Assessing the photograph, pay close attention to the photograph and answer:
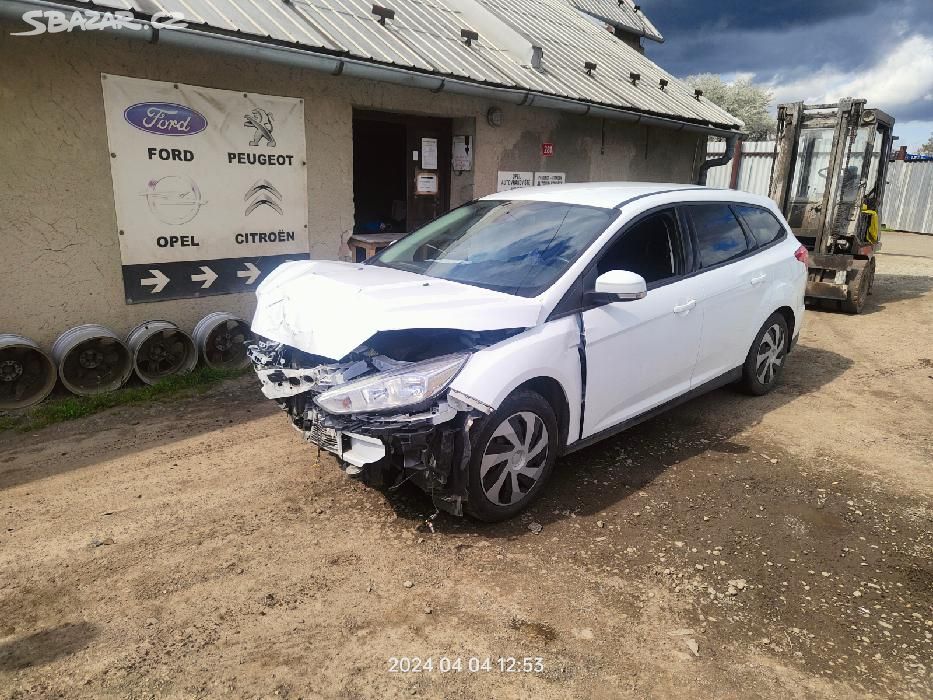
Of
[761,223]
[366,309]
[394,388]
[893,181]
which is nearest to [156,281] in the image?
[366,309]

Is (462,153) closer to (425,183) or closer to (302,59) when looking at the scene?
(425,183)

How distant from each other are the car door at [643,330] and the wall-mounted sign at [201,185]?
3930 millimetres

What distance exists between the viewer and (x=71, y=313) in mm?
5289

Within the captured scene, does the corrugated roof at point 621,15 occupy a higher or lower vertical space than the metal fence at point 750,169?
higher

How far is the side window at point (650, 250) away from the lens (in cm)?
388

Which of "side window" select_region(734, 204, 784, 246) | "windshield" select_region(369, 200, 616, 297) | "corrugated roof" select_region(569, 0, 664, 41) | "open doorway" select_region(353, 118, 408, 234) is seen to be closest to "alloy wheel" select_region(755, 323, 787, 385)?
"side window" select_region(734, 204, 784, 246)

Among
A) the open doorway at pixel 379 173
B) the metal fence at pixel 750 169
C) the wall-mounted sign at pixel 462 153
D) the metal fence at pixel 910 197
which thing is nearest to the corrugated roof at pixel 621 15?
the metal fence at pixel 750 169

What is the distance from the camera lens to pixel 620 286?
3436mm

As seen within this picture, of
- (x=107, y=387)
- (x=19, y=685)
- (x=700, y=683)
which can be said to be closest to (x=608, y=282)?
(x=700, y=683)

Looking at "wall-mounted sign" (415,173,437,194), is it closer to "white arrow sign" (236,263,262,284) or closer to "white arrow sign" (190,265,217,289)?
"white arrow sign" (236,263,262,284)

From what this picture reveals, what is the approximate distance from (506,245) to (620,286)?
869 millimetres

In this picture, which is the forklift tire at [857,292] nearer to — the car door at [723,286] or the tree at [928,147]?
the car door at [723,286]

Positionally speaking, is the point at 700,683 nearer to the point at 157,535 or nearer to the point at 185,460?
the point at 157,535

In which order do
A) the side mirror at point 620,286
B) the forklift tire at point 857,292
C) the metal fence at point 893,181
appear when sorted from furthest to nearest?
the metal fence at point 893,181 < the forklift tire at point 857,292 < the side mirror at point 620,286
